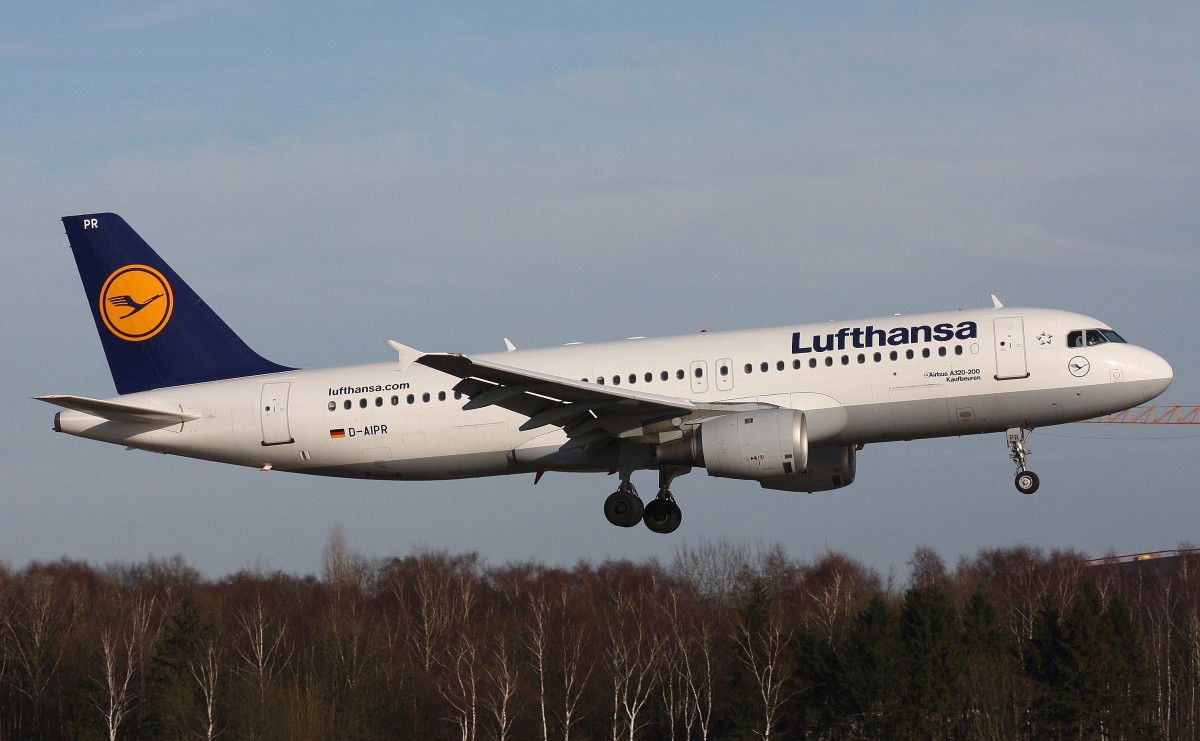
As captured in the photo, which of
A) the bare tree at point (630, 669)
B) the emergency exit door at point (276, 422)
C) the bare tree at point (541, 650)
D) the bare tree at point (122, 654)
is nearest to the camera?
the emergency exit door at point (276, 422)

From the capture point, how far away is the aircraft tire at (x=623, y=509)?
3859 cm

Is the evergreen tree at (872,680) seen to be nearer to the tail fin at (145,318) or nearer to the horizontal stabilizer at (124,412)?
the tail fin at (145,318)

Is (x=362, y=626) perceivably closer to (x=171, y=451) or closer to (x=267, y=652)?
(x=267, y=652)

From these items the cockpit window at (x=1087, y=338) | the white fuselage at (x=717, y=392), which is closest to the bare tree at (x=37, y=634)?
the white fuselage at (x=717, y=392)

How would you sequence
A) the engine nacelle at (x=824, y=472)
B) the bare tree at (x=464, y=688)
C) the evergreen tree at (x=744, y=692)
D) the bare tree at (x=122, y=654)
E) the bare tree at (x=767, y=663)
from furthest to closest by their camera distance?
the bare tree at (x=122, y=654) < the bare tree at (x=464, y=688) < the bare tree at (x=767, y=663) < the evergreen tree at (x=744, y=692) < the engine nacelle at (x=824, y=472)

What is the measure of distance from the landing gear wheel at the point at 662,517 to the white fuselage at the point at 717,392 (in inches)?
66.1

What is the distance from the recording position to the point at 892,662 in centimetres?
7225

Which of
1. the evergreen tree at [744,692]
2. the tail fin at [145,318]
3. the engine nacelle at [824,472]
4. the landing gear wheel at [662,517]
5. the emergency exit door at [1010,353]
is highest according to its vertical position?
the tail fin at [145,318]

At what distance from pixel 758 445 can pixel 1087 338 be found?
8.15m

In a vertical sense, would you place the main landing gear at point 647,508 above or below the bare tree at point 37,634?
above

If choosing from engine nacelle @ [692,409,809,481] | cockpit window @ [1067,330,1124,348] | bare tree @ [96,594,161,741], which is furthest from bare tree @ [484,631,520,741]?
cockpit window @ [1067,330,1124,348]

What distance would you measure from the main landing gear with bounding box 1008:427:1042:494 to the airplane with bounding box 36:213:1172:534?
47 mm

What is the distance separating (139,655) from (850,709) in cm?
3826

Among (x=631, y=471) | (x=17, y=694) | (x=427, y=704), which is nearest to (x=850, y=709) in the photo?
(x=427, y=704)
